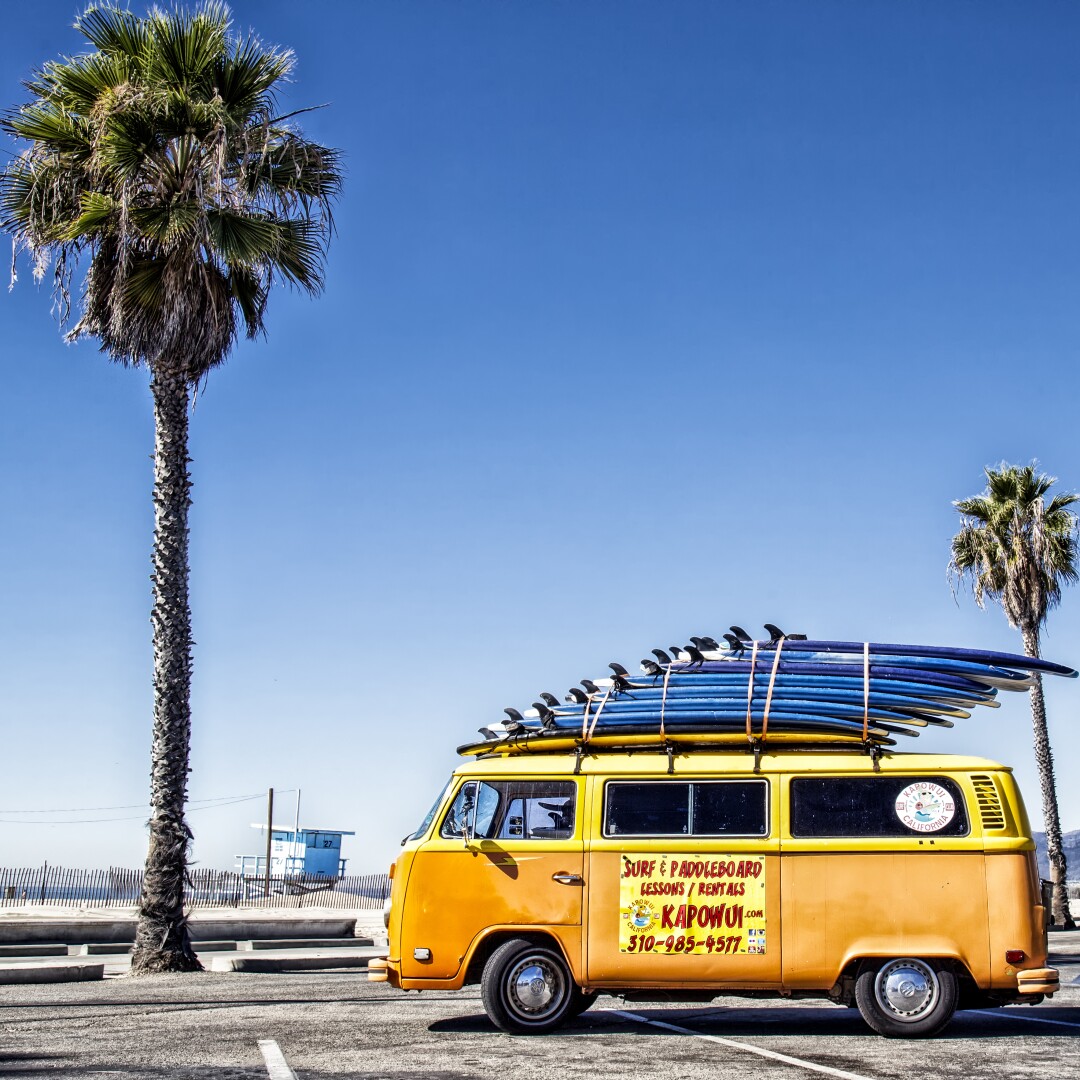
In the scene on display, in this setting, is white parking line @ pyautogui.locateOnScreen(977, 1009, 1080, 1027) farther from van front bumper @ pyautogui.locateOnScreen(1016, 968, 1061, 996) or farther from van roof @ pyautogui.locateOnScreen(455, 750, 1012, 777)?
van roof @ pyautogui.locateOnScreen(455, 750, 1012, 777)

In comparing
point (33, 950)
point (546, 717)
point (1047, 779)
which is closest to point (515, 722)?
point (546, 717)

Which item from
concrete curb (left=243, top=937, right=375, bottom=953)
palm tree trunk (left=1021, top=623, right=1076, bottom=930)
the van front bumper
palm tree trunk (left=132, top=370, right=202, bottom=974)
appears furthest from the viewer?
palm tree trunk (left=1021, top=623, right=1076, bottom=930)

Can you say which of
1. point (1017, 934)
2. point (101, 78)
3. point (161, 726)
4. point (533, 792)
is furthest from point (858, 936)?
point (101, 78)

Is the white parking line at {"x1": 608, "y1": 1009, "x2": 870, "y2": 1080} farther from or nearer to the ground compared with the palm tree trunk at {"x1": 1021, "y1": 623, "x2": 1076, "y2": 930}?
nearer to the ground

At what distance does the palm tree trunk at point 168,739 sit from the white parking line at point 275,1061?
8.32m

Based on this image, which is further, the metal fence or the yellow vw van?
the metal fence

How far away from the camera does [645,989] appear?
9.77 m

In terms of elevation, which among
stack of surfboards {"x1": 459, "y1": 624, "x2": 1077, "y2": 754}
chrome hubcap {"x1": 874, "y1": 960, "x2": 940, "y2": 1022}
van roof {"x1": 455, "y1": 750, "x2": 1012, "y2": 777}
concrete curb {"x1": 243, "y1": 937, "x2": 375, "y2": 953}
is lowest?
concrete curb {"x1": 243, "y1": 937, "x2": 375, "y2": 953}

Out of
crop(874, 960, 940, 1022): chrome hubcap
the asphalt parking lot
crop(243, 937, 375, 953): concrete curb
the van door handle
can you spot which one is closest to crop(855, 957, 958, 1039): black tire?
crop(874, 960, 940, 1022): chrome hubcap

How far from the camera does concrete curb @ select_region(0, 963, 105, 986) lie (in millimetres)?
15641

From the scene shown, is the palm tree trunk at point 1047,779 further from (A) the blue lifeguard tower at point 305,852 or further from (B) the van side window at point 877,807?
(A) the blue lifeguard tower at point 305,852

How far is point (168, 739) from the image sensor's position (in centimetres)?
1716

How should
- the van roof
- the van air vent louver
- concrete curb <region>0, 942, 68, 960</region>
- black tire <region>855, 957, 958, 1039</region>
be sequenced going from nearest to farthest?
black tire <region>855, 957, 958, 1039</region>
the van air vent louver
the van roof
concrete curb <region>0, 942, 68, 960</region>

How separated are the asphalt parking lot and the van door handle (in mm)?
1182
